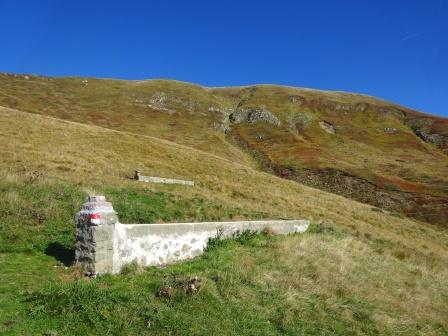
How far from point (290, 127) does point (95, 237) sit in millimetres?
96144

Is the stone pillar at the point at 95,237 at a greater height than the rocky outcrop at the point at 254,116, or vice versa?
the rocky outcrop at the point at 254,116

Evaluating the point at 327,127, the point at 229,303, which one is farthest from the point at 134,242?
the point at 327,127

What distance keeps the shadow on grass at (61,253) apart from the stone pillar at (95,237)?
62 cm

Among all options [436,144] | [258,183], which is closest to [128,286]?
[258,183]

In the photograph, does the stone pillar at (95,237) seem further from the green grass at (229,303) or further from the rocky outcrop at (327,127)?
the rocky outcrop at (327,127)

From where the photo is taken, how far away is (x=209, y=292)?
35.0 feet

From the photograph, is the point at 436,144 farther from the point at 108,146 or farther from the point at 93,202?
the point at 93,202

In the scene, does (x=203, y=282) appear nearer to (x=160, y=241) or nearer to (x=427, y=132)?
(x=160, y=241)

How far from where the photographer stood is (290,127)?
342 feet

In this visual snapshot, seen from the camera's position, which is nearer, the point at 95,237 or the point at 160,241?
the point at 95,237

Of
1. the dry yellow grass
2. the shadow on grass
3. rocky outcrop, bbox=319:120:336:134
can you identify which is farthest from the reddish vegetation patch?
the shadow on grass

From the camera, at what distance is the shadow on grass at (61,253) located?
11.7 m

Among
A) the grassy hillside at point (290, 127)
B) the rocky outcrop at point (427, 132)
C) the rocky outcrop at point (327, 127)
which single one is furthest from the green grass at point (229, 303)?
the rocky outcrop at point (427, 132)

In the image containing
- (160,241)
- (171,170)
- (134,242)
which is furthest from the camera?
(171,170)
